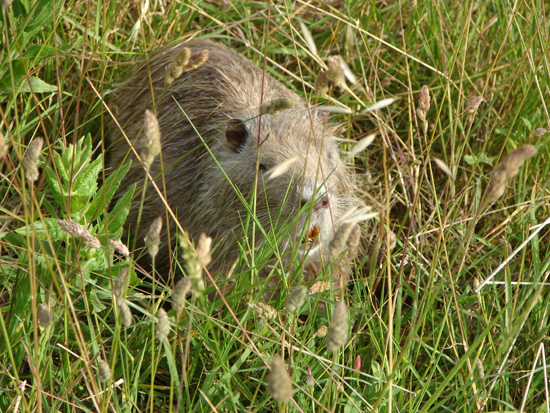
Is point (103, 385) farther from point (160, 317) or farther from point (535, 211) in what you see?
point (535, 211)

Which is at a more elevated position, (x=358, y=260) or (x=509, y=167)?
(x=509, y=167)

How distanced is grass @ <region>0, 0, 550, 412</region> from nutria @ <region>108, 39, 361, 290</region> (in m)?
0.18

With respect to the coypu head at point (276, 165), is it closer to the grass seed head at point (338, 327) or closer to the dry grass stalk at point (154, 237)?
the dry grass stalk at point (154, 237)

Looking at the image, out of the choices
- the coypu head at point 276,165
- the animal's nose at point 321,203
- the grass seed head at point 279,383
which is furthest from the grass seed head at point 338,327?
the coypu head at point 276,165

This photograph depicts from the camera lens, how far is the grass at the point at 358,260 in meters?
1.84

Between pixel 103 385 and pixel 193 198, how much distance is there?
1272 mm

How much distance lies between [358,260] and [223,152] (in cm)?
84

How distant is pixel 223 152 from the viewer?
2.89 metres

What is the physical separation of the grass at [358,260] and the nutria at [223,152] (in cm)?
18

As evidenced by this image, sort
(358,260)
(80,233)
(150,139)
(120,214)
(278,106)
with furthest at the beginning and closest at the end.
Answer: (358,260) → (120,214) → (278,106) → (80,233) → (150,139)

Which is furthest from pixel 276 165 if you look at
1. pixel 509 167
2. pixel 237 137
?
pixel 509 167

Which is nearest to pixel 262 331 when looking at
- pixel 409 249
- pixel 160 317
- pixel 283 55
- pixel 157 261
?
pixel 160 317

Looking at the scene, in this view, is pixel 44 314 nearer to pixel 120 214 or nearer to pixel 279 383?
pixel 279 383

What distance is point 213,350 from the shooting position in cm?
→ 190
